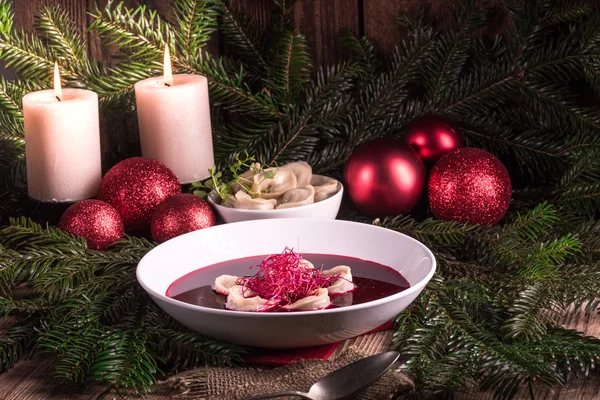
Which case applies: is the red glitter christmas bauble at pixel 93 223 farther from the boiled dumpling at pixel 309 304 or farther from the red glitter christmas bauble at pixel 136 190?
the boiled dumpling at pixel 309 304

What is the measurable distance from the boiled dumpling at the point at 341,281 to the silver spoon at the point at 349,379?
0.50ft

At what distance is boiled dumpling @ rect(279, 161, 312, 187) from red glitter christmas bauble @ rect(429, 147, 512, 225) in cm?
20

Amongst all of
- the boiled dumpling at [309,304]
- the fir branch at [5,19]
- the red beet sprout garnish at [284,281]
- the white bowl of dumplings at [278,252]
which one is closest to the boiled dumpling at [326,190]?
the white bowl of dumplings at [278,252]

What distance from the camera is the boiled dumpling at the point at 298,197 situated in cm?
116

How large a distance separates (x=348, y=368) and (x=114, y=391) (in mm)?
234

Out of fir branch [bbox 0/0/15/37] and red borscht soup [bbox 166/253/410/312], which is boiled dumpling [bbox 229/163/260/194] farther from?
fir branch [bbox 0/0/15/37]

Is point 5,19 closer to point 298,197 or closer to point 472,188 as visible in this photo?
point 298,197

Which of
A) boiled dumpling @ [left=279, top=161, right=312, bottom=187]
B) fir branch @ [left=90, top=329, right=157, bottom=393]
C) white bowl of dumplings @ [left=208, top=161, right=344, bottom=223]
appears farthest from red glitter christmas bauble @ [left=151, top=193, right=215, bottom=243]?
fir branch @ [left=90, top=329, right=157, bottom=393]

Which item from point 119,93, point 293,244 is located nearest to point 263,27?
point 119,93

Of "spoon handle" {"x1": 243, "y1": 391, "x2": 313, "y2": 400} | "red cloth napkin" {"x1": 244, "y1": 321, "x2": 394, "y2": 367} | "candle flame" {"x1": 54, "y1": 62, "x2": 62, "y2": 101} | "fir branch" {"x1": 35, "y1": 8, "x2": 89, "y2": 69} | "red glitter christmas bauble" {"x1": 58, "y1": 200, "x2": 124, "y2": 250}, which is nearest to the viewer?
"spoon handle" {"x1": 243, "y1": 391, "x2": 313, "y2": 400}

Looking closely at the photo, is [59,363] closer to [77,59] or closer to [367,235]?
[367,235]

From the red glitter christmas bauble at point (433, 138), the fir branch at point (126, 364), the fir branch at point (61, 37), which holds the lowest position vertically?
→ the fir branch at point (126, 364)

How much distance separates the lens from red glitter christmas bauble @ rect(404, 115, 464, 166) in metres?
1.31

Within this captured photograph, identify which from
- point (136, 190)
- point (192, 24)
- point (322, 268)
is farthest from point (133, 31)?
point (322, 268)
